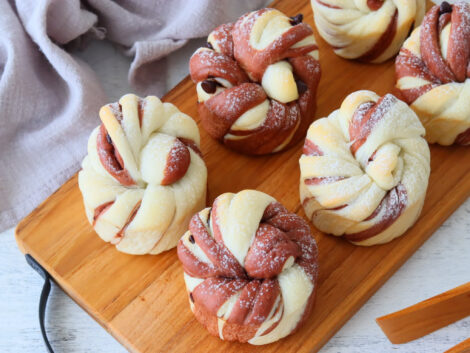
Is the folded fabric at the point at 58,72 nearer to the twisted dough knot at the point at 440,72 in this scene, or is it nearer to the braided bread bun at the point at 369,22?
the braided bread bun at the point at 369,22


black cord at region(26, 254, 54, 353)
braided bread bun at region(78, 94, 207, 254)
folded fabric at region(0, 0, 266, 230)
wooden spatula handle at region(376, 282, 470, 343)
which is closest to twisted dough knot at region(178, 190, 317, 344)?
braided bread bun at region(78, 94, 207, 254)

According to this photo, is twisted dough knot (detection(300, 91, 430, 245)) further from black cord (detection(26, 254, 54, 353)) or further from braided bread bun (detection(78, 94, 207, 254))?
black cord (detection(26, 254, 54, 353))

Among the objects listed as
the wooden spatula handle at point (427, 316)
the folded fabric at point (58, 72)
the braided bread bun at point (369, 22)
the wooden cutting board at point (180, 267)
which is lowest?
the wooden spatula handle at point (427, 316)

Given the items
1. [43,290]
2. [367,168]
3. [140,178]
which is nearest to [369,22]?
[367,168]

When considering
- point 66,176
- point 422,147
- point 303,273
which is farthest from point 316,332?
point 66,176

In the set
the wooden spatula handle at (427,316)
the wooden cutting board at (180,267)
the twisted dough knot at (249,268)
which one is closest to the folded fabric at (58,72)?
the wooden cutting board at (180,267)

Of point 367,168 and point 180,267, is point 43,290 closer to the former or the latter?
point 180,267
